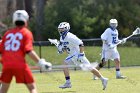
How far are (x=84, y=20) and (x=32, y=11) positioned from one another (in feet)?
20.6

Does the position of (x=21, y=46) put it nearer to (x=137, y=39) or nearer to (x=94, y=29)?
(x=137, y=39)

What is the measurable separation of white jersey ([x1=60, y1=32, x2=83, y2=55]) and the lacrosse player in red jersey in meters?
5.22

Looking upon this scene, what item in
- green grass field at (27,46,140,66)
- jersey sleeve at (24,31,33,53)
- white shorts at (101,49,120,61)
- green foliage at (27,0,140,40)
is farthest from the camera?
green foliage at (27,0,140,40)

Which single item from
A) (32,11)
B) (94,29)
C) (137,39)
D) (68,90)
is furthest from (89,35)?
(68,90)

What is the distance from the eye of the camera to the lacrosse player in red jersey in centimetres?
1006

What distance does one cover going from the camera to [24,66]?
10.1 meters

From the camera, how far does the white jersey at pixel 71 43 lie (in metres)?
15.6

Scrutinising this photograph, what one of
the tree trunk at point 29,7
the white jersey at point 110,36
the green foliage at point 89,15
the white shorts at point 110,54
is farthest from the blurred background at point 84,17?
the white jersey at point 110,36

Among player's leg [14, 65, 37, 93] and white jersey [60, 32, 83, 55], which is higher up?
white jersey [60, 32, 83, 55]

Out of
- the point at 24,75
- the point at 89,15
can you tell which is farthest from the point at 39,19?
the point at 24,75

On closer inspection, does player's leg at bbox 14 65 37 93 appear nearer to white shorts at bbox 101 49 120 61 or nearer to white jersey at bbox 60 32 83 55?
white jersey at bbox 60 32 83 55

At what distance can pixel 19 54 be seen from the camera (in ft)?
33.2

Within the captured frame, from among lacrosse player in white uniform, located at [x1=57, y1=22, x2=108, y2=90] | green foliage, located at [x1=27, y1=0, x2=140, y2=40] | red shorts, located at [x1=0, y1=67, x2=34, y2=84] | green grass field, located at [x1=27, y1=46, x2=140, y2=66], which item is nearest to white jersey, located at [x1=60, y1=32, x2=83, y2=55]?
lacrosse player in white uniform, located at [x1=57, y1=22, x2=108, y2=90]

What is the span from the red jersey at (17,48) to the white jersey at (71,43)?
527 cm
